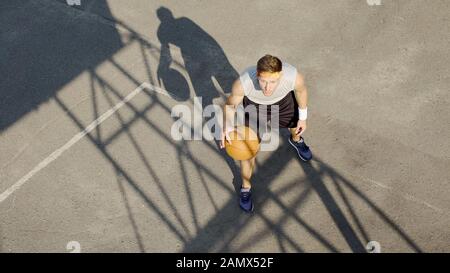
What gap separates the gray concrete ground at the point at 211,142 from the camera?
7219mm

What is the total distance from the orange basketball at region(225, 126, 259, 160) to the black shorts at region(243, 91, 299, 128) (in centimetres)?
34

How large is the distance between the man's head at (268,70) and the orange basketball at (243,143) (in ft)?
3.53

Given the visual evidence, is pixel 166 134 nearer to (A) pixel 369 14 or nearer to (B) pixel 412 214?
(B) pixel 412 214

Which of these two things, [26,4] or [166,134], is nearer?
[166,134]

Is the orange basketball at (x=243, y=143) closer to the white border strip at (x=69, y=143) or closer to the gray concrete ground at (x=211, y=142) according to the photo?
the gray concrete ground at (x=211, y=142)

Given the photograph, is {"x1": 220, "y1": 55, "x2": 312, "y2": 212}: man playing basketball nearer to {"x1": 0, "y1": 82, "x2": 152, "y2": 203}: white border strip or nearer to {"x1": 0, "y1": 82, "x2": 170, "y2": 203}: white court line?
{"x1": 0, "y1": 82, "x2": 170, "y2": 203}: white court line

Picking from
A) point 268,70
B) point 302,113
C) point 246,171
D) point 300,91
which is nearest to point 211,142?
point 246,171

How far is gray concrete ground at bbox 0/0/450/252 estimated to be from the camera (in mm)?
7219

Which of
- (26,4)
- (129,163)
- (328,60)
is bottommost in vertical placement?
(129,163)

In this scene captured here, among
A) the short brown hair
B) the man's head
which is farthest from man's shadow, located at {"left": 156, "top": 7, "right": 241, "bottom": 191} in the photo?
the short brown hair

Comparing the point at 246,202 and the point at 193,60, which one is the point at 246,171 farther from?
the point at 193,60

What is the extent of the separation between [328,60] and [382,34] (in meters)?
1.51
